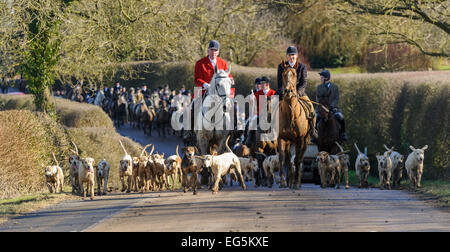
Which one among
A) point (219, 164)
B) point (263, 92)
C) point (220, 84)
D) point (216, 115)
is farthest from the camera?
point (263, 92)

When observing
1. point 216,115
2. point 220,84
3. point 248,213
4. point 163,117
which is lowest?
point 248,213

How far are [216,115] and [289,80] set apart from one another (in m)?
1.82

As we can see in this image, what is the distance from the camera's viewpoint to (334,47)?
1955 inches

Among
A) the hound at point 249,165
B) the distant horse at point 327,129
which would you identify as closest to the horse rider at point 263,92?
the hound at point 249,165

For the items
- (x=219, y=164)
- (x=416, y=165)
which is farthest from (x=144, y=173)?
(x=416, y=165)

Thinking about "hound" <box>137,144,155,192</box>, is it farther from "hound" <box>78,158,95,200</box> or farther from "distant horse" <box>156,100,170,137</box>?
"distant horse" <box>156,100,170,137</box>

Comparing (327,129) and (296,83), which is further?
(327,129)

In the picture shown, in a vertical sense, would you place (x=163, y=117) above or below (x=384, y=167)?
above

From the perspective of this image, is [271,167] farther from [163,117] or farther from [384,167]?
[163,117]

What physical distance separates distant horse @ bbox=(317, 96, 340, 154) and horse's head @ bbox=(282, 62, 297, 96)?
3.01m

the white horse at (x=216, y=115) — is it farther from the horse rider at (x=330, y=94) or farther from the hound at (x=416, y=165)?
the hound at (x=416, y=165)

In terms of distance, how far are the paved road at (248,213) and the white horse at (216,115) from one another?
1449 mm

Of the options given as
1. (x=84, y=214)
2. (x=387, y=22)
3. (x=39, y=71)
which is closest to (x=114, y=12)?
(x=39, y=71)

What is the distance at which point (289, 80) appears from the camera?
48.6 feet
